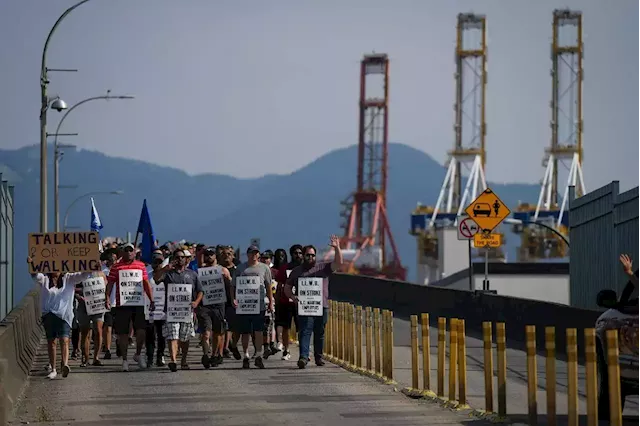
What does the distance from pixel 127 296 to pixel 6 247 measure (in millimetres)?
22228

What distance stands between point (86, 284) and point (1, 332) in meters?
5.23

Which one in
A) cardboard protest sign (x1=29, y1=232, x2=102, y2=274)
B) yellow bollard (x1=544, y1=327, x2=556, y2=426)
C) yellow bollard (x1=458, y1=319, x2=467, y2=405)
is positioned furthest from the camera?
cardboard protest sign (x1=29, y1=232, x2=102, y2=274)

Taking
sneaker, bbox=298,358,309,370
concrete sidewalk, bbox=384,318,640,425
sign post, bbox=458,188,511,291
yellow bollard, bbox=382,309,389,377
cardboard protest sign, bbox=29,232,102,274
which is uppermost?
sign post, bbox=458,188,511,291

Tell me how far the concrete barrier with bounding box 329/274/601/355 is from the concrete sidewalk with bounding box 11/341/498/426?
470 cm

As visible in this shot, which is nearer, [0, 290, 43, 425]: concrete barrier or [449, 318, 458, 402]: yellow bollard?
[0, 290, 43, 425]: concrete barrier

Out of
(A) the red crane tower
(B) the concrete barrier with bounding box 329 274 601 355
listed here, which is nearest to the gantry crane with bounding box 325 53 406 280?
(A) the red crane tower

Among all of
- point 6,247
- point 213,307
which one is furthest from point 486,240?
point 213,307

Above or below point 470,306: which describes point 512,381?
below

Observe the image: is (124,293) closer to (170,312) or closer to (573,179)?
(170,312)

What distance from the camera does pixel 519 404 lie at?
1722 centimetres

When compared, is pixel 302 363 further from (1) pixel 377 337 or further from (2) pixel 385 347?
(2) pixel 385 347

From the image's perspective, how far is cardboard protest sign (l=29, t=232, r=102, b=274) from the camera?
2173 cm

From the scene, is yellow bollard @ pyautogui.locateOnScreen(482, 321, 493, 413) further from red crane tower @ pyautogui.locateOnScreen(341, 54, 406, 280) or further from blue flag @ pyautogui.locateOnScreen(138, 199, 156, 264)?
red crane tower @ pyautogui.locateOnScreen(341, 54, 406, 280)

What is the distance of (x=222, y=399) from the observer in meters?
17.4
